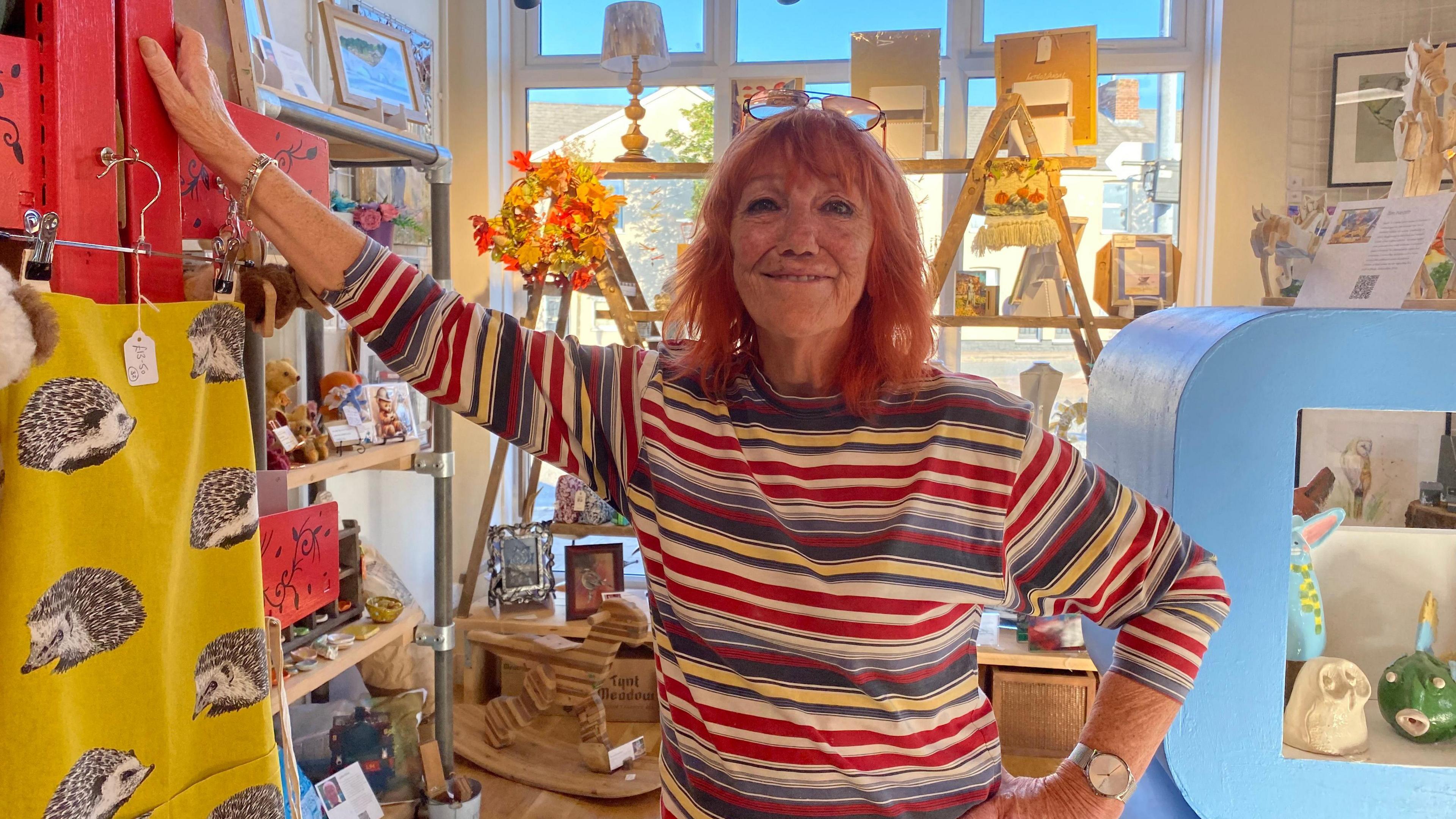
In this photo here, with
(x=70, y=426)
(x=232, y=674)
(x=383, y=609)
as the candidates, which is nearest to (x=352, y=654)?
(x=383, y=609)

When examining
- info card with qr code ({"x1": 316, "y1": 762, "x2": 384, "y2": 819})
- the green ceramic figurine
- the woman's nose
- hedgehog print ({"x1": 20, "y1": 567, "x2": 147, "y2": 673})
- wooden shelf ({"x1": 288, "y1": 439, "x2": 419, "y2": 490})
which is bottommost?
info card with qr code ({"x1": 316, "y1": 762, "x2": 384, "y2": 819})

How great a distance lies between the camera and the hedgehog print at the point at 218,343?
0.91m

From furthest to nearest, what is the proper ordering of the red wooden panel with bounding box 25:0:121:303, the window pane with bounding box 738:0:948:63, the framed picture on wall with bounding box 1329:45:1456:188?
the window pane with bounding box 738:0:948:63
the framed picture on wall with bounding box 1329:45:1456:188
the red wooden panel with bounding box 25:0:121:303

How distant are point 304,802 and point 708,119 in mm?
2775

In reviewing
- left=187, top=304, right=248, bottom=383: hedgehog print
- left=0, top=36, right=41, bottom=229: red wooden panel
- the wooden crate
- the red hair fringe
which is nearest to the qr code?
the red hair fringe

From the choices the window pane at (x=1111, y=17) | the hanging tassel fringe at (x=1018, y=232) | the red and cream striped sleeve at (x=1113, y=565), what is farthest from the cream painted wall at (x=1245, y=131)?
the red and cream striped sleeve at (x=1113, y=565)

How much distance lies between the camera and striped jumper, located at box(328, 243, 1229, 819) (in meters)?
0.99

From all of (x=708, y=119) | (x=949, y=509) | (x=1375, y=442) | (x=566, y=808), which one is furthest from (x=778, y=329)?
(x=708, y=119)

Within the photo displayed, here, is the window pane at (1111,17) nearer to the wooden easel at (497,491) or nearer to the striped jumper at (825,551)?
the wooden easel at (497,491)

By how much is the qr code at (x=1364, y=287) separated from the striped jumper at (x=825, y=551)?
0.40 metres

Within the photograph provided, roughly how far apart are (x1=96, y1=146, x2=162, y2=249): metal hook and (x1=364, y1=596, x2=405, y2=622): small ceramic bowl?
145 cm

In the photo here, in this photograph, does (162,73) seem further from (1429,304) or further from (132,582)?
(1429,304)

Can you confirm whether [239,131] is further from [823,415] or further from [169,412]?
[823,415]

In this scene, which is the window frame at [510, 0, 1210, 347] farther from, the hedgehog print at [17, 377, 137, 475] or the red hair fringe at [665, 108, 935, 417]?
the hedgehog print at [17, 377, 137, 475]
